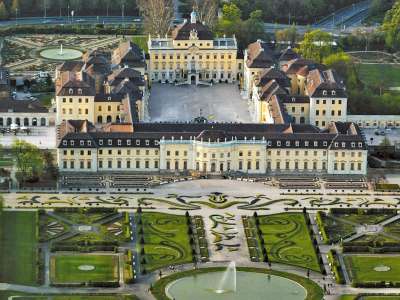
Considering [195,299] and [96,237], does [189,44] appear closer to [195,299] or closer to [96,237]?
[96,237]

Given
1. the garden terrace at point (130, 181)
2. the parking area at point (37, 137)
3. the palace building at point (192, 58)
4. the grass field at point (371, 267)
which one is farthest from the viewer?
the palace building at point (192, 58)

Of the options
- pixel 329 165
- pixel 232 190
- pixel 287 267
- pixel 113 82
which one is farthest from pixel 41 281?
pixel 113 82

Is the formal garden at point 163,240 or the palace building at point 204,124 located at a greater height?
the palace building at point 204,124

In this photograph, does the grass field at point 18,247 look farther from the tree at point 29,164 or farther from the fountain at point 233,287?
the fountain at point 233,287

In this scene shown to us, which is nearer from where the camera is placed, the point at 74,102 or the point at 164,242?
the point at 164,242

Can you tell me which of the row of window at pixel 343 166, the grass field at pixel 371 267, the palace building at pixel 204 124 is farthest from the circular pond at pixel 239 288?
the row of window at pixel 343 166

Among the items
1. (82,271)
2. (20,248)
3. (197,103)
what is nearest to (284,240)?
(82,271)

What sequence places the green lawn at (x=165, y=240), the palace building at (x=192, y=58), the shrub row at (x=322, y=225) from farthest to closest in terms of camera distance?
1. the palace building at (x=192, y=58)
2. the shrub row at (x=322, y=225)
3. the green lawn at (x=165, y=240)
